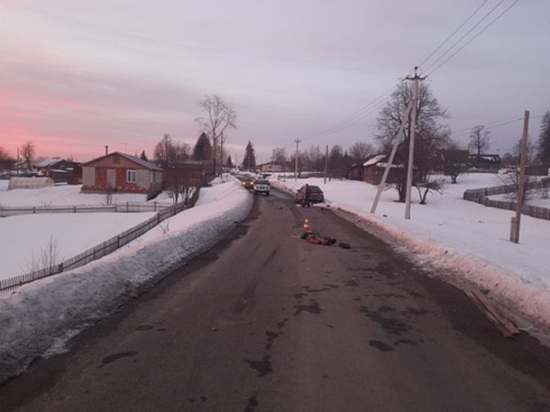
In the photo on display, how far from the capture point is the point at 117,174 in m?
59.9

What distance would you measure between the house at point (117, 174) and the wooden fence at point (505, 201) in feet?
139

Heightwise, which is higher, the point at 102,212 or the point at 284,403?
the point at 284,403

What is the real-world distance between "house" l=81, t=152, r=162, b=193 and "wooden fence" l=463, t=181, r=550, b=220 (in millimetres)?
42519

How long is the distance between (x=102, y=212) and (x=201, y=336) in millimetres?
40561

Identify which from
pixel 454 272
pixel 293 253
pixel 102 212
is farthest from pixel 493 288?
pixel 102 212

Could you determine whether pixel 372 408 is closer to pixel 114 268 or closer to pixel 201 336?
pixel 201 336

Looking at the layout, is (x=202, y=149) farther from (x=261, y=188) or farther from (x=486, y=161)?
(x=261, y=188)

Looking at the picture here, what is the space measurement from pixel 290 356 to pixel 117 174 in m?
58.0

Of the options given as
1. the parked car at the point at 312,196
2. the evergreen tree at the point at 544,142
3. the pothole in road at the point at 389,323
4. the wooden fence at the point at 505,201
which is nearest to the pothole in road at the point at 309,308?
the pothole in road at the point at 389,323

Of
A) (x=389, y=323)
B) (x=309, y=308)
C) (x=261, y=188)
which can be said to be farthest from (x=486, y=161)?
(x=389, y=323)

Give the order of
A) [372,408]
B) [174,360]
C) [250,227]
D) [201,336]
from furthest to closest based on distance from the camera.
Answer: [250,227] → [201,336] → [174,360] → [372,408]

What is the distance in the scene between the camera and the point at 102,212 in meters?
44.1

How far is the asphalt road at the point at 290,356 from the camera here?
4598 mm

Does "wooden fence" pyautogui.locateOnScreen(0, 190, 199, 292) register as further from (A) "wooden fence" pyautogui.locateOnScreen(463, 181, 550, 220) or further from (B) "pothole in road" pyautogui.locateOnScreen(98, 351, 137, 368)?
(A) "wooden fence" pyautogui.locateOnScreen(463, 181, 550, 220)
